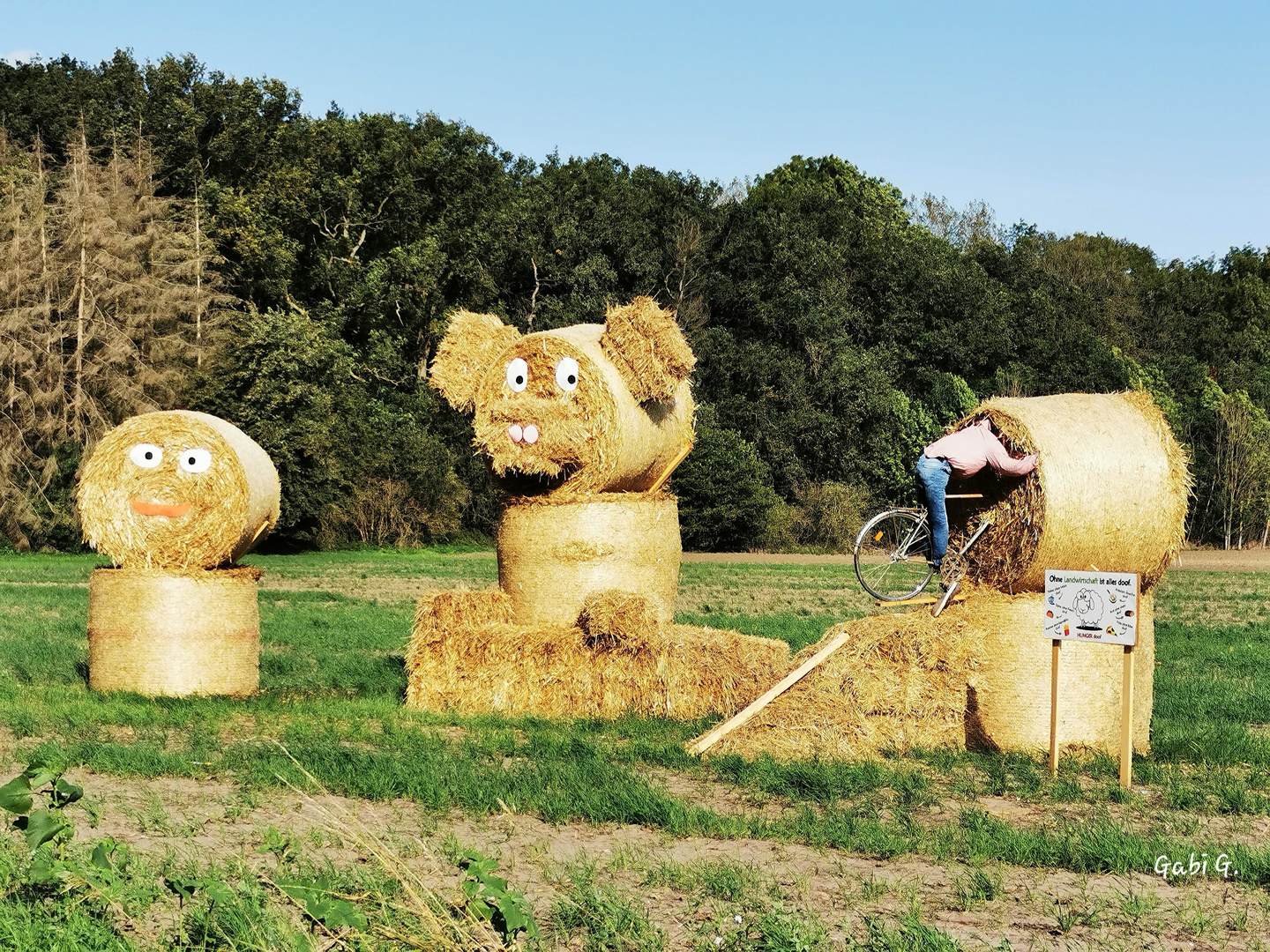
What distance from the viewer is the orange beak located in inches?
538

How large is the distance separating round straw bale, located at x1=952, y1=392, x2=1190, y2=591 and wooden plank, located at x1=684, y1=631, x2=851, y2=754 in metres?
1.36

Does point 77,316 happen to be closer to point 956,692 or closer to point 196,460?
point 196,460

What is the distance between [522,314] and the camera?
4903 centimetres

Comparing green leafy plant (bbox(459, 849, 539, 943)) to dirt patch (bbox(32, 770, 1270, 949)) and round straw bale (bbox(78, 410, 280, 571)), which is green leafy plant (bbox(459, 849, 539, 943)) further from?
round straw bale (bbox(78, 410, 280, 571))

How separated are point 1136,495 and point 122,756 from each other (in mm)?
7663

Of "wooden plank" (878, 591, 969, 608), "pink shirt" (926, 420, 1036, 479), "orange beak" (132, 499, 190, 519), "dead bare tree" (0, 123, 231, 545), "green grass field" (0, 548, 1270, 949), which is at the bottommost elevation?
"green grass field" (0, 548, 1270, 949)

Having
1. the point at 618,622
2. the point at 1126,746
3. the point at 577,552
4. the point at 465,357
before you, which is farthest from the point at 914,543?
the point at 465,357

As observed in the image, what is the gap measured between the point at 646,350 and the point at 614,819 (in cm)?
579

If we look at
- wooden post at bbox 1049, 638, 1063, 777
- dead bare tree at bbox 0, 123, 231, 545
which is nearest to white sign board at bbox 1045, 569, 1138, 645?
wooden post at bbox 1049, 638, 1063, 777

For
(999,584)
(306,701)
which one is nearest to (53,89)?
(306,701)

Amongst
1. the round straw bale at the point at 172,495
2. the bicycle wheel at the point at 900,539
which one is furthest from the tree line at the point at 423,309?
the bicycle wheel at the point at 900,539

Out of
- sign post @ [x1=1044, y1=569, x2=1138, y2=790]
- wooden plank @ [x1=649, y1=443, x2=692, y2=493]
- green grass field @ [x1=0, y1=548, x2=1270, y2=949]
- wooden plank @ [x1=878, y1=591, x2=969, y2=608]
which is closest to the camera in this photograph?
green grass field @ [x1=0, y1=548, x2=1270, y2=949]

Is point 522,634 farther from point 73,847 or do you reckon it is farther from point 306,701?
point 73,847

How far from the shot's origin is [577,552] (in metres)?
13.2
